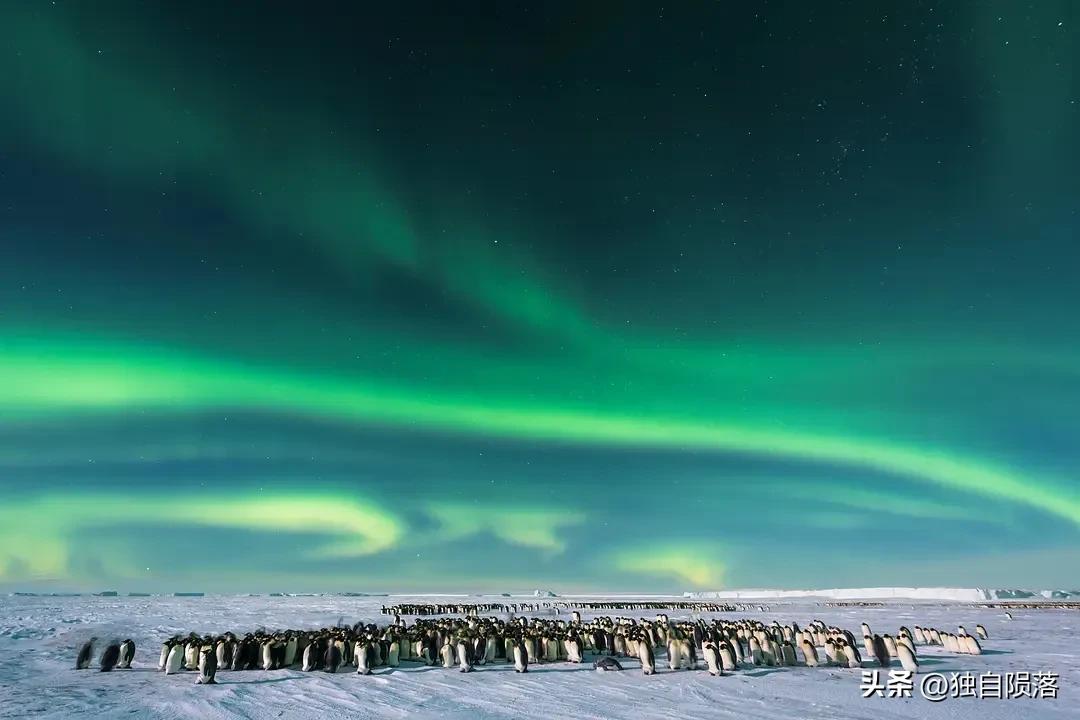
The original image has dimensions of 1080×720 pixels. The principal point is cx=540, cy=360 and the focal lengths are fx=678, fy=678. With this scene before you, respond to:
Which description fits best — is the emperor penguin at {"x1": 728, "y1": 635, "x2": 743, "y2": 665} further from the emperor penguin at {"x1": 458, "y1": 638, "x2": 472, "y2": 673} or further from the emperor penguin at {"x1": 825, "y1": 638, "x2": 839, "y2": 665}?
the emperor penguin at {"x1": 458, "y1": 638, "x2": 472, "y2": 673}

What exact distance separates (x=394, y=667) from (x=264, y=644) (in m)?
4.55

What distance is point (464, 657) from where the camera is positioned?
2377cm

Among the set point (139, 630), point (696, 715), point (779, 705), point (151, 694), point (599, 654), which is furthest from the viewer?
point (139, 630)

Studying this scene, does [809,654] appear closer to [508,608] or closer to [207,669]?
[207,669]

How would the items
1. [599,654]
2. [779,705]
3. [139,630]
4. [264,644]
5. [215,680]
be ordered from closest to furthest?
A: [779,705], [215,680], [264,644], [599,654], [139,630]

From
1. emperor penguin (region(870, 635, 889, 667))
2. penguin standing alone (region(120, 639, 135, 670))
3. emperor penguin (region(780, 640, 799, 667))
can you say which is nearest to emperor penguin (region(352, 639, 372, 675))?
penguin standing alone (region(120, 639, 135, 670))

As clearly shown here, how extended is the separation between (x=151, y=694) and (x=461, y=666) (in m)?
9.82

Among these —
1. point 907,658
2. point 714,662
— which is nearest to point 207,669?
point 714,662

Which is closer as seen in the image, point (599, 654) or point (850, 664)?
point (850, 664)

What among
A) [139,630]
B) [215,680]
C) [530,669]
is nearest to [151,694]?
[215,680]

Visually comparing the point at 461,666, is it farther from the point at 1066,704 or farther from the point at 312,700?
the point at 1066,704

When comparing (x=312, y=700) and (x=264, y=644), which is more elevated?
(x=264, y=644)

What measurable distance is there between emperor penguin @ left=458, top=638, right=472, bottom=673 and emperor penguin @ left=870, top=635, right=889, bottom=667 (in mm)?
14797

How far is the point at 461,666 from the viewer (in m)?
23.9
